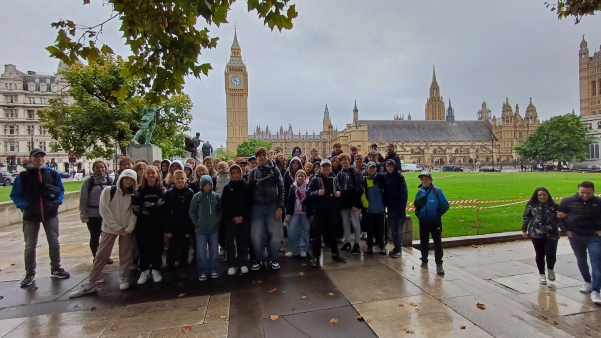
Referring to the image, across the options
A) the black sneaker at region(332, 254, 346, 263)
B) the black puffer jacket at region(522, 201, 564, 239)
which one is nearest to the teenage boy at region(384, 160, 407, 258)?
the black sneaker at region(332, 254, 346, 263)

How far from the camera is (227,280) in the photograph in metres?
5.04

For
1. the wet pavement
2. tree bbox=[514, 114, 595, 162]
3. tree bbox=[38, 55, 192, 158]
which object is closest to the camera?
the wet pavement

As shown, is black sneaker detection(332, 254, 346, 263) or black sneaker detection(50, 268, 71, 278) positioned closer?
black sneaker detection(50, 268, 71, 278)

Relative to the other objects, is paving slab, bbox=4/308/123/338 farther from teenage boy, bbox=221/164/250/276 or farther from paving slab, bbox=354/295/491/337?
paving slab, bbox=354/295/491/337

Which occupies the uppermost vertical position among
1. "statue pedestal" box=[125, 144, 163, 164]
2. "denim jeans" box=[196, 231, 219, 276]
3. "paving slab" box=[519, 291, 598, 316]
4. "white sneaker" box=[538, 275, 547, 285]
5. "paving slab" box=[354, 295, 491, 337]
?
"statue pedestal" box=[125, 144, 163, 164]

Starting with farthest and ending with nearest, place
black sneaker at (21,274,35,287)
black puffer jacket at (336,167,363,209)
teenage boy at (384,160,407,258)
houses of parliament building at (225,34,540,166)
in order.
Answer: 1. houses of parliament building at (225,34,540,166)
2. teenage boy at (384,160,407,258)
3. black puffer jacket at (336,167,363,209)
4. black sneaker at (21,274,35,287)

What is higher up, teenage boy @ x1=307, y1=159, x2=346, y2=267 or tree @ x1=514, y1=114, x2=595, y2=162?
tree @ x1=514, y1=114, x2=595, y2=162

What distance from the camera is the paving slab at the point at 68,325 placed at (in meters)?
3.54

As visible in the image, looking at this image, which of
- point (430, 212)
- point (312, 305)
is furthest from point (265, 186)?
point (430, 212)

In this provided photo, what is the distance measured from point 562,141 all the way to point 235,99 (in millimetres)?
93248

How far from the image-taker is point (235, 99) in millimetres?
113688

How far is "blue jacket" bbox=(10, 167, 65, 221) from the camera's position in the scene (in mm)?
4988

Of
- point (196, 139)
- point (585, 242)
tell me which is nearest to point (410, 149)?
point (196, 139)

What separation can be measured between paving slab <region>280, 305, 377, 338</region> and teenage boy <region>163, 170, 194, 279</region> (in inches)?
93.7
